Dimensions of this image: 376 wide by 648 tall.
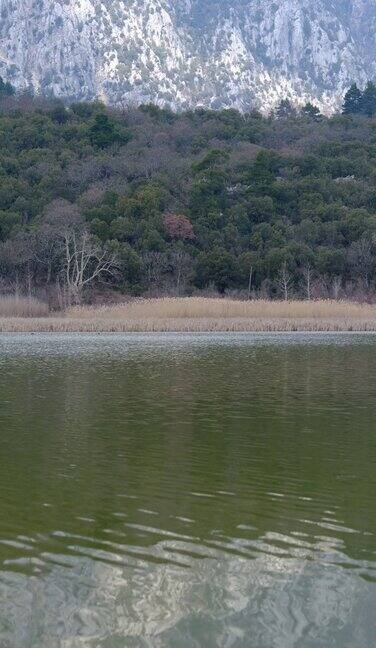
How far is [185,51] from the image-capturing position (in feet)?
601

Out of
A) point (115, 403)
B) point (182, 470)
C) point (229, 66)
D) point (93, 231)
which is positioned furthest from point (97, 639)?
point (229, 66)

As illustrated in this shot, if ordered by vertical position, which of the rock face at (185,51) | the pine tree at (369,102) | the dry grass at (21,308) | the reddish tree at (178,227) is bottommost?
the dry grass at (21,308)

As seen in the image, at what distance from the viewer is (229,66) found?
182500mm

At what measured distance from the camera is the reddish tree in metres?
62.7

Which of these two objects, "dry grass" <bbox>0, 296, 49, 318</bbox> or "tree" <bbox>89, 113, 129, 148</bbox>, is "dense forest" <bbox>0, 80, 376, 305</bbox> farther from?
"dry grass" <bbox>0, 296, 49, 318</bbox>

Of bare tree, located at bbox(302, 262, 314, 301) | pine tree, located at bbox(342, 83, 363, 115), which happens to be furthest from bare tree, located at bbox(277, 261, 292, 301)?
pine tree, located at bbox(342, 83, 363, 115)

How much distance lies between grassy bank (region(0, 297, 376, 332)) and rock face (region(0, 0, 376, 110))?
425 ft

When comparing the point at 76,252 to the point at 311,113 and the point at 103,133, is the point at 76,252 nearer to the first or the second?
the point at 103,133

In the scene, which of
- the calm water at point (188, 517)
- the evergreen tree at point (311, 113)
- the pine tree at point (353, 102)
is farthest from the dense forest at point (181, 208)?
the calm water at point (188, 517)

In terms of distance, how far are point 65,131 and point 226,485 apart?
77123 millimetres

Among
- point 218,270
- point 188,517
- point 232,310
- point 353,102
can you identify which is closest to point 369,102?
point 353,102

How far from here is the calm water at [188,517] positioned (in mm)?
5809

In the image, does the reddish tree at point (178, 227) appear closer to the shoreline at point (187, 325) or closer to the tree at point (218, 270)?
the tree at point (218, 270)

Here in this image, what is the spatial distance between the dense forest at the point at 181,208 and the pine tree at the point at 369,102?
81.5 feet
